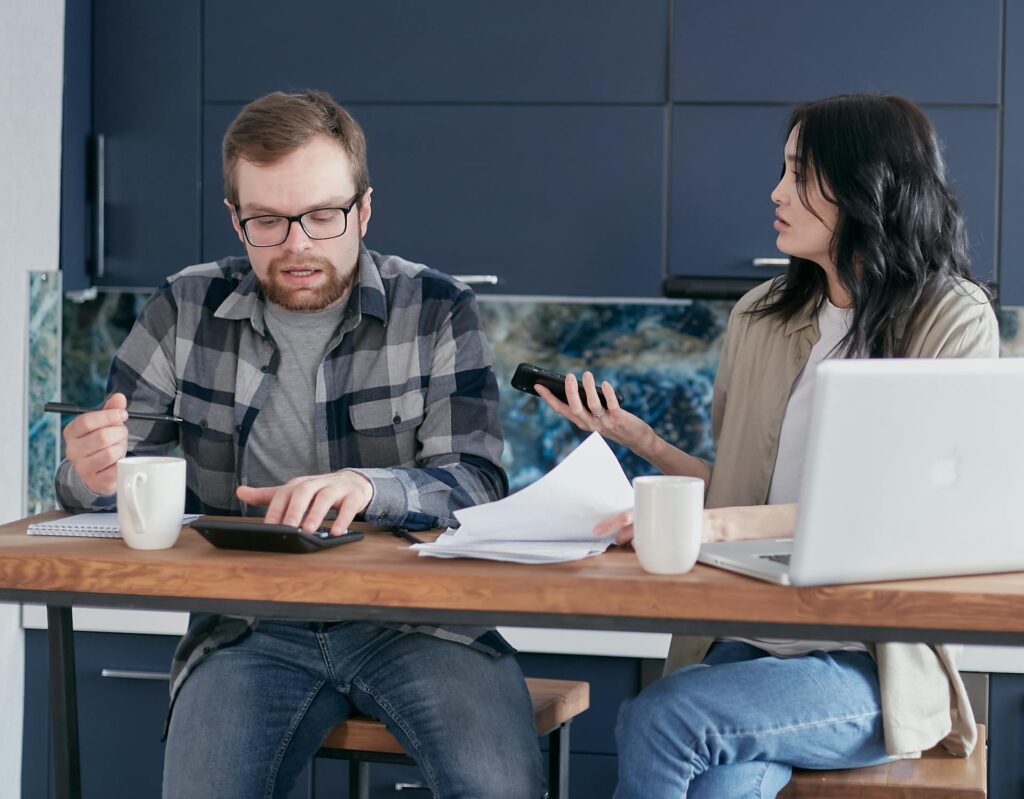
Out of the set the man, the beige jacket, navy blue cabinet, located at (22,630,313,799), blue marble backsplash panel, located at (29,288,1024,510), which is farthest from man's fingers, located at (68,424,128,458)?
blue marble backsplash panel, located at (29,288,1024,510)


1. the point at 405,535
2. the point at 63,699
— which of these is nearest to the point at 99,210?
the point at 63,699

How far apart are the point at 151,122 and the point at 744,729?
1968 millimetres

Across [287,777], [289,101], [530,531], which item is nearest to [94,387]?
[289,101]

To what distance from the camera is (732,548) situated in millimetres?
1412

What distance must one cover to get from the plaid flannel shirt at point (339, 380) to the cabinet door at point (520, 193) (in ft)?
2.50

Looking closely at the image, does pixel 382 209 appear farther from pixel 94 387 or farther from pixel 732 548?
pixel 732 548

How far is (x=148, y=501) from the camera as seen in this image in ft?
4.66

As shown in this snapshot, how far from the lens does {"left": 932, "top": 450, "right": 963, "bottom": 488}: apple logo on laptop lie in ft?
4.01

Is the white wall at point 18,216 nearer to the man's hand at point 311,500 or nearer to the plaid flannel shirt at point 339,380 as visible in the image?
the plaid flannel shirt at point 339,380

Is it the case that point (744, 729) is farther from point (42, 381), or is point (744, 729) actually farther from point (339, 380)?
point (42, 381)

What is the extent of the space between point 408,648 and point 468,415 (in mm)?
373

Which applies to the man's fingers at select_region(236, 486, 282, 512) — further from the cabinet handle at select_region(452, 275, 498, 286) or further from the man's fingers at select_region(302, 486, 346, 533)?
the cabinet handle at select_region(452, 275, 498, 286)

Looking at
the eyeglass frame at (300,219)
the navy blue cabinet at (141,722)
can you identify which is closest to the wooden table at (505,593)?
the eyeglass frame at (300,219)

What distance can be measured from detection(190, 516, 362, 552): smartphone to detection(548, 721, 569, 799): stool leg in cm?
66
